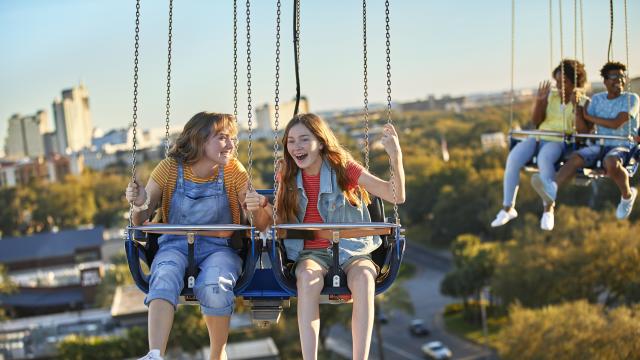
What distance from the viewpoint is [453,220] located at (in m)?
47.0

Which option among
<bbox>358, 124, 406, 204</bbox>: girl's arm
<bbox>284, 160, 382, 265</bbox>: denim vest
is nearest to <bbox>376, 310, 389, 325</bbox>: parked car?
<bbox>284, 160, 382, 265</bbox>: denim vest

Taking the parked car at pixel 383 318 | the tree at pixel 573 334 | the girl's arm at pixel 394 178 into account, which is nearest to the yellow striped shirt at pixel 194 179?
the girl's arm at pixel 394 178

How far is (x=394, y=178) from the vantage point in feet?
17.0

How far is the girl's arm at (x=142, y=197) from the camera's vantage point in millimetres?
5258

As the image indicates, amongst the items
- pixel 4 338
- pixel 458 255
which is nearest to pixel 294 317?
pixel 458 255

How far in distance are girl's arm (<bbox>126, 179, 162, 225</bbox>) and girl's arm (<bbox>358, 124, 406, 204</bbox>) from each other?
1.13 m

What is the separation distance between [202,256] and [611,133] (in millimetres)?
4210

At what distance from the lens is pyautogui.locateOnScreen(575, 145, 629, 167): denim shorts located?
7.91 m

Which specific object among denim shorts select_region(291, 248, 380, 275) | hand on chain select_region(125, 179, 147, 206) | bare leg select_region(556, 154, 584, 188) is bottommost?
denim shorts select_region(291, 248, 380, 275)

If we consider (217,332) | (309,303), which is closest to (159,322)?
(217,332)

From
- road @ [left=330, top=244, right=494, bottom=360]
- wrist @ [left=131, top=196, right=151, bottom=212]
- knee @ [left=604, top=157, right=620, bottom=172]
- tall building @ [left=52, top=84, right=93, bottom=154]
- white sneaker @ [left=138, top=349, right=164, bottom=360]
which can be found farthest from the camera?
tall building @ [left=52, top=84, right=93, bottom=154]

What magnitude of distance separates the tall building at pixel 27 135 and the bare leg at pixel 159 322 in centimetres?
11701

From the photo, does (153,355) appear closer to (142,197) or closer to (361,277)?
(142,197)

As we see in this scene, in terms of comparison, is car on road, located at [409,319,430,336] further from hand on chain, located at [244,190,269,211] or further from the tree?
hand on chain, located at [244,190,269,211]
